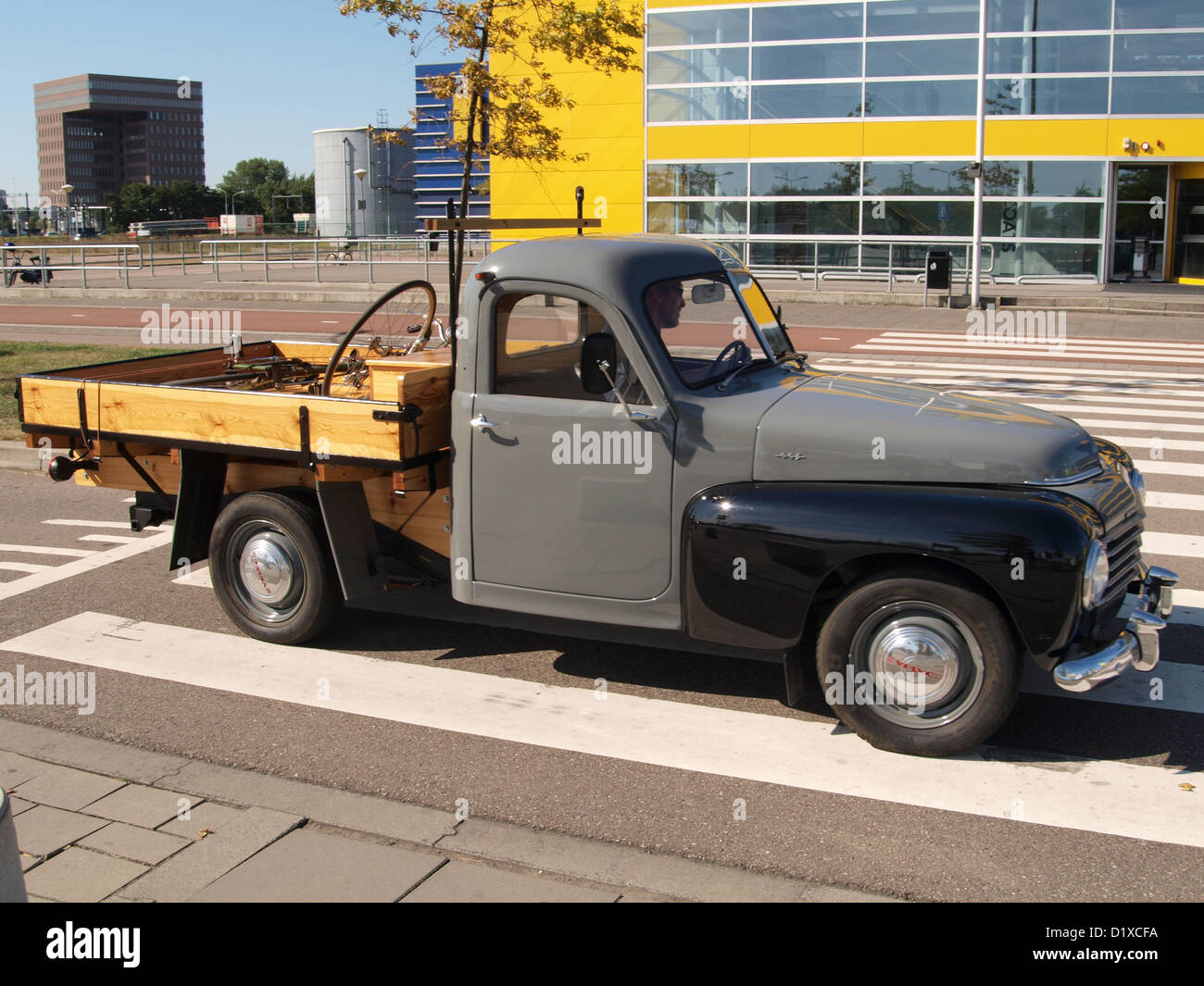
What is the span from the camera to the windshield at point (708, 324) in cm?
517

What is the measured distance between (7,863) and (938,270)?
24.7m

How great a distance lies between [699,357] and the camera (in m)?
5.34

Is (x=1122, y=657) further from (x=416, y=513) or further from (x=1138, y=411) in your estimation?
(x=1138, y=411)

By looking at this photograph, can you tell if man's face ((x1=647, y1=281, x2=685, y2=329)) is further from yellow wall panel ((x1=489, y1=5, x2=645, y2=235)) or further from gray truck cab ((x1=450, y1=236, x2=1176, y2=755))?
yellow wall panel ((x1=489, y1=5, x2=645, y2=235))

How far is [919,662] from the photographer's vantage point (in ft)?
15.1

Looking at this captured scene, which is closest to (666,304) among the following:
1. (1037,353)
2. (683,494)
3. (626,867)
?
(683,494)

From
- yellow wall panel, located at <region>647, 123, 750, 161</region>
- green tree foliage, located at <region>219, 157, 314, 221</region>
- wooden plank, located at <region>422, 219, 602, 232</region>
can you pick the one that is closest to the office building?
green tree foliage, located at <region>219, 157, 314, 221</region>

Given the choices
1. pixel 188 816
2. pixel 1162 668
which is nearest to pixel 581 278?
pixel 188 816

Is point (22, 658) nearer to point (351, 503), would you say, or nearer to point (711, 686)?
point (351, 503)

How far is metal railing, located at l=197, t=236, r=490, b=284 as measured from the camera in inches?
1273

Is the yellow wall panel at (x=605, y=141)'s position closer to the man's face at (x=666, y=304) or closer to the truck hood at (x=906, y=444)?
the man's face at (x=666, y=304)

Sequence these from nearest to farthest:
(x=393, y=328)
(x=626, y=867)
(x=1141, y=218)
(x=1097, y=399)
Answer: (x=626, y=867) < (x=393, y=328) < (x=1097, y=399) < (x=1141, y=218)

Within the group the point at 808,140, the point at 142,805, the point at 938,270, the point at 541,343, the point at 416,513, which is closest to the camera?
the point at 142,805

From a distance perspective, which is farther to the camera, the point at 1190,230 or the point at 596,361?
the point at 1190,230
